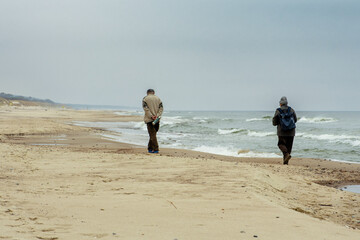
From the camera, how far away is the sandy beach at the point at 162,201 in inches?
152

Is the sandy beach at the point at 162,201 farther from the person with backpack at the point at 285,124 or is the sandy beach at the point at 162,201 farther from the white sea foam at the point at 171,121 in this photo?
the white sea foam at the point at 171,121

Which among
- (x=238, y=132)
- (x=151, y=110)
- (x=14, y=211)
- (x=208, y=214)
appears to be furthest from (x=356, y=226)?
(x=238, y=132)

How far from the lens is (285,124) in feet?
35.2

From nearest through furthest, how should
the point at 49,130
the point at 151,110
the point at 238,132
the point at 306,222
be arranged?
the point at 306,222
the point at 151,110
the point at 49,130
the point at 238,132

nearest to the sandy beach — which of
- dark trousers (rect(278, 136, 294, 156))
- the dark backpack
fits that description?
dark trousers (rect(278, 136, 294, 156))

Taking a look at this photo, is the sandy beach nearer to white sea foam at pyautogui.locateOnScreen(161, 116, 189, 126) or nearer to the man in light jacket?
the man in light jacket

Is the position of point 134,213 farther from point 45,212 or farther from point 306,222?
point 306,222

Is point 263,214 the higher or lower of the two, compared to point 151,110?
lower

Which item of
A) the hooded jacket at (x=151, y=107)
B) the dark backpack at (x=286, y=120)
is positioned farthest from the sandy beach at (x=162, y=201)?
the hooded jacket at (x=151, y=107)

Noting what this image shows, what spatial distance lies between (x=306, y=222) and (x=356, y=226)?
117 centimetres

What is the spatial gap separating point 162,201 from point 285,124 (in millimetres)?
6467

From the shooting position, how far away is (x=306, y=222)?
431 cm

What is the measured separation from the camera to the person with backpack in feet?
35.2

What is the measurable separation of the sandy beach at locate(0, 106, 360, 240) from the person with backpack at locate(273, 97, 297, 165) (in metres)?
1.77
